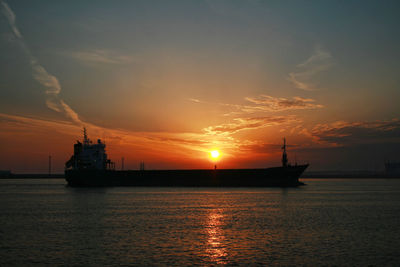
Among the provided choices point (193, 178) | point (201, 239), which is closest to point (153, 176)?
point (193, 178)

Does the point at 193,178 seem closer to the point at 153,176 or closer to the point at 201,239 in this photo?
the point at 153,176

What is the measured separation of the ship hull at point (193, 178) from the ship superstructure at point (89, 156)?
320cm

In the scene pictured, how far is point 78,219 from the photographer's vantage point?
34094 mm

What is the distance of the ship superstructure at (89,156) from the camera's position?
306ft

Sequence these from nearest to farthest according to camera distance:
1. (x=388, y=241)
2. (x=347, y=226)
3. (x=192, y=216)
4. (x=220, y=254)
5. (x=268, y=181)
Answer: (x=220, y=254)
(x=388, y=241)
(x=347, y=226)
(x=192, y=216)
(x=268, y=181)

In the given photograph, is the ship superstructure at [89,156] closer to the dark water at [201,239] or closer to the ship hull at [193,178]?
the ship hull at [193,178]

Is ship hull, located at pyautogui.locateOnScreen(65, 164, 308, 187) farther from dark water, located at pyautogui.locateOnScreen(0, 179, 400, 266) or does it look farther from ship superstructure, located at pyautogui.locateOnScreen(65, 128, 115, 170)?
dark water, located at pyautogui.locateOnScreen(0, 179, 400, 266)

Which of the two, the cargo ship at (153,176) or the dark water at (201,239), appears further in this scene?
the cargo ship at (153,176)

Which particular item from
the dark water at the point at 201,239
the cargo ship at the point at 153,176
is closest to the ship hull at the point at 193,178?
the cargo ship at the point at 153,176

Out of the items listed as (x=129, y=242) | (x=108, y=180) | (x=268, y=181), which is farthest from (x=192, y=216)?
(x=108, y=180)

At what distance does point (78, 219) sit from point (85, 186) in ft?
201

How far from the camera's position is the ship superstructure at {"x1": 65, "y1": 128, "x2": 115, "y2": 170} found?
93312mm

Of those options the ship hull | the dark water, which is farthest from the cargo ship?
the dark water

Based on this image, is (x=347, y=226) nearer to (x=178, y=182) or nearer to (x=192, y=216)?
(x=192, y=216)
